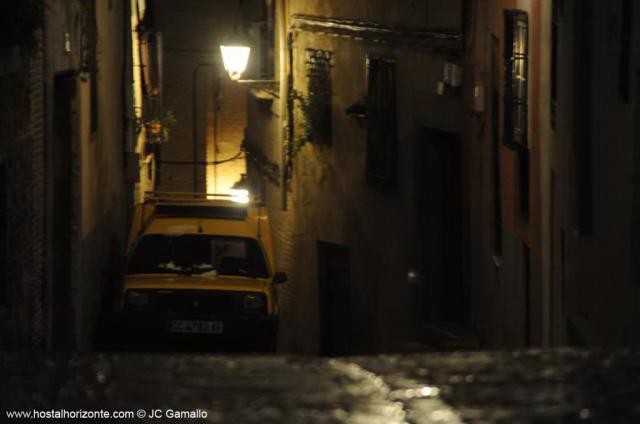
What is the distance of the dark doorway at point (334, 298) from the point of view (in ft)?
61.0

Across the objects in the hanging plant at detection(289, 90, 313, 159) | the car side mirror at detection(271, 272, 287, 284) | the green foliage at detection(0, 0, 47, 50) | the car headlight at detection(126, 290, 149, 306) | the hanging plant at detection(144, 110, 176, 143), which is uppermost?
the green foliage at detection(0, 0, 47, 50)

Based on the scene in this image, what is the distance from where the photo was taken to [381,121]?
16.7 m

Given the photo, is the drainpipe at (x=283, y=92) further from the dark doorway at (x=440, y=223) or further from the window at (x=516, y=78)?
the window at (x=516, y=78)

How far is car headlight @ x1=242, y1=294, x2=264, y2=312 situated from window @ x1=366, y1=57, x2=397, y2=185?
7.34ft

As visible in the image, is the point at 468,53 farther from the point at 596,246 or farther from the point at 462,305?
the point at 596,246

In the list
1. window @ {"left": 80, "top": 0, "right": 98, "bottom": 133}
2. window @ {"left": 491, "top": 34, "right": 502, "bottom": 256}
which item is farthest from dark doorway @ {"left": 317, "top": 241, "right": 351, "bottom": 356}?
window @ {"left": 491, "top": 34, "right": 502, "bottom": 256}

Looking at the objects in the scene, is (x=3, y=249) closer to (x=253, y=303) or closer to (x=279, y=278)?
(x=253, y=303)

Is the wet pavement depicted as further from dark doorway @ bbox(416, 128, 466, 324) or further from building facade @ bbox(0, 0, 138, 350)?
dark doorway @ bbox(416, 128, 466, 324)

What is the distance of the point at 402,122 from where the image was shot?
1617cm

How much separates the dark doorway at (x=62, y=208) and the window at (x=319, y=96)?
19.1ft

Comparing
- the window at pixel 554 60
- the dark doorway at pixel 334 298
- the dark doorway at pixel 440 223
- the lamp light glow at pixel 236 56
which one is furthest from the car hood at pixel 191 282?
the lamp light glow at pixel 236 56

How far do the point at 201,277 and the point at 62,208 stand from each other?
2535 mm

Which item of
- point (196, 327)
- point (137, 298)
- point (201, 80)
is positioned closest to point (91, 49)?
point (137, 298)

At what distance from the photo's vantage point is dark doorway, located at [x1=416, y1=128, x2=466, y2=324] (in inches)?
605
